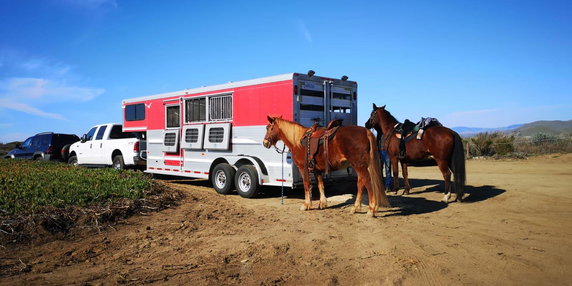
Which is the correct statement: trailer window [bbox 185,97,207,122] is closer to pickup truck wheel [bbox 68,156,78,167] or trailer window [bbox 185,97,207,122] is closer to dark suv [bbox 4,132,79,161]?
pickup truck wheel [bbox 68,156,78,167]

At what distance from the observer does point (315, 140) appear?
7.86 meters

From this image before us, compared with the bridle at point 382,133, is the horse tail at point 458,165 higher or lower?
lower

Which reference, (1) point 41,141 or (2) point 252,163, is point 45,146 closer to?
(1) point 41,141

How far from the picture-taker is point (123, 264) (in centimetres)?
476

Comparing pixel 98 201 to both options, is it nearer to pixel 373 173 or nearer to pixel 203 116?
pixel 203 116

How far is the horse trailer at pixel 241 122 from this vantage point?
9.05 m

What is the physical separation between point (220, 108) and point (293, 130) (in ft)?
9.60

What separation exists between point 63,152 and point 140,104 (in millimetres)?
6447

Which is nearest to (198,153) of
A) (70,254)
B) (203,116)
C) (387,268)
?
(203,116)

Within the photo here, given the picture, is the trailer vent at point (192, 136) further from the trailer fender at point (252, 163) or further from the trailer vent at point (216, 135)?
the trailer fender at point (252, 163)

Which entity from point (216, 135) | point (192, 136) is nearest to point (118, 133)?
point (192, 136)

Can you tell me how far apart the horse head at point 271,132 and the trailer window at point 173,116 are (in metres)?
4.06

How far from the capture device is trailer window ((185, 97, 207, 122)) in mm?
10867

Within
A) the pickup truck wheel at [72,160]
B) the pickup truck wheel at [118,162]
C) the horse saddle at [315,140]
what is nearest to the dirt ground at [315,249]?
the horse saddle at [315,140]
